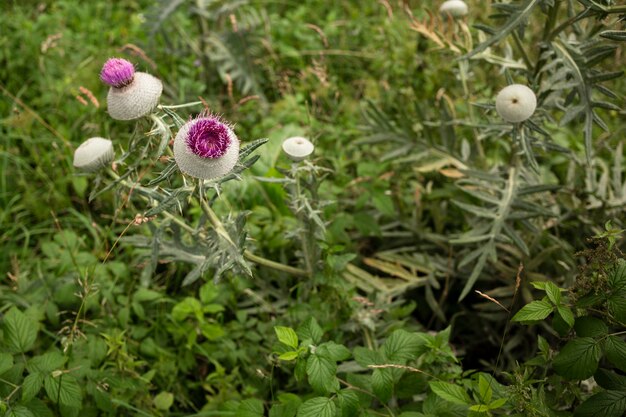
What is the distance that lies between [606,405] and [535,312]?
13.9 inches

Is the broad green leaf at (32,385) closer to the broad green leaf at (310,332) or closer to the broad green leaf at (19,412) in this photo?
the broad green leaf at (19,412)

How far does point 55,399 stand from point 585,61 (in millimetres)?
2686

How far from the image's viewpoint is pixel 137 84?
209cm

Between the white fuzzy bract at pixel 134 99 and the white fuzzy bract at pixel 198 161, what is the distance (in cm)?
26

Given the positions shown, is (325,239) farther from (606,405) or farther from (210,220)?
(606,405)

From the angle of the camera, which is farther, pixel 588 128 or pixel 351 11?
pixel 351 11

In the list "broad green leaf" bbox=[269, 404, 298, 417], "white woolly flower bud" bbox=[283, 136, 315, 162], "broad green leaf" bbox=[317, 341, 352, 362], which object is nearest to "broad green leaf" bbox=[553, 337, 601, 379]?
"broad green leaf" bbox=[317, 341, 352, 362]

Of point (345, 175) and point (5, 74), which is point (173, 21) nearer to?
point (5, 74)

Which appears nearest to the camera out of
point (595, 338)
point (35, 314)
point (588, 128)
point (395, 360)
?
point (595, 338)

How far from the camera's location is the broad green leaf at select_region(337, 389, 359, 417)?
1.91m

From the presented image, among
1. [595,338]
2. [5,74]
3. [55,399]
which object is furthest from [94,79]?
[595,338]

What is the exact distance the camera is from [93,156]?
2221 mm

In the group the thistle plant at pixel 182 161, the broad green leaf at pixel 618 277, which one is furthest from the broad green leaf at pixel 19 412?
the broad green leaf at pixel 618 277

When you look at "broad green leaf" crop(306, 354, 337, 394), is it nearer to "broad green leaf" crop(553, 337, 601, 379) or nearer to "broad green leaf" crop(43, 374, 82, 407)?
"broad green leaf" crop(553, 337, 601, 379)
